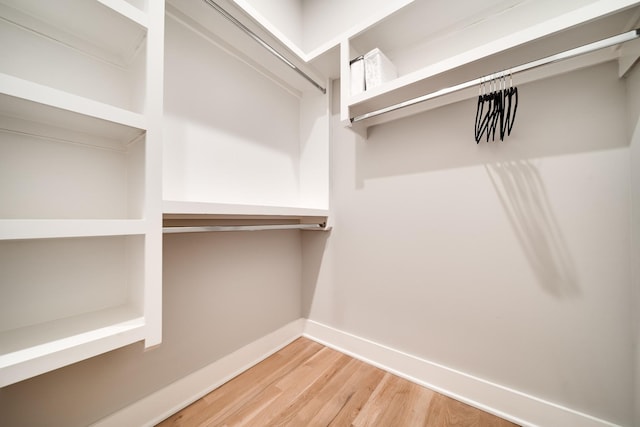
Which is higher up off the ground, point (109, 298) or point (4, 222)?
point (4, 222)

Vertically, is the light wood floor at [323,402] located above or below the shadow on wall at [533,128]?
below

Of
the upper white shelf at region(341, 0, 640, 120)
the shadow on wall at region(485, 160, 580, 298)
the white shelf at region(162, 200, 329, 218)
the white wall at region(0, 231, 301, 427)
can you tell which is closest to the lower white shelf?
the white wall at region(0, 231, 301, 427)

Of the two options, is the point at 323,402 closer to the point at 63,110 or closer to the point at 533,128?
the point at 63,110

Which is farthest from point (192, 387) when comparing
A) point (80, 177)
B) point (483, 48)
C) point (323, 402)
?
point (483, 48)

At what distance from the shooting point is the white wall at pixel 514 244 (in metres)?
0.84

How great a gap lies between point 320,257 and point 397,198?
684mm

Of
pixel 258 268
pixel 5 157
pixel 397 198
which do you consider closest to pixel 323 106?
pixel 397 198

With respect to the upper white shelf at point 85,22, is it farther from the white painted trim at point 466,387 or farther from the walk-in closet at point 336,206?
the white painted trim at point 466,387

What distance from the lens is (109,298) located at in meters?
0.85

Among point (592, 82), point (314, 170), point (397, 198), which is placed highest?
point (592, 82)

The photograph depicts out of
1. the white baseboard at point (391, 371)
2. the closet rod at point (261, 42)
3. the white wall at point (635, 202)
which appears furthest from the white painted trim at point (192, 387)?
the closet rod at point (261, 42)

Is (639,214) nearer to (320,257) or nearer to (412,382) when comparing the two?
(412,382)

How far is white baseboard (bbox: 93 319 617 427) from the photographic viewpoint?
910 mm

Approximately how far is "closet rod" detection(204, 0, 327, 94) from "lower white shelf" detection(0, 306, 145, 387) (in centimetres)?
129
